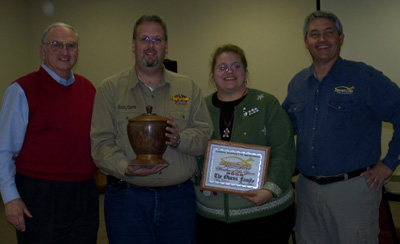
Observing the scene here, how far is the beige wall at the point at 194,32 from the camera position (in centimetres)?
604

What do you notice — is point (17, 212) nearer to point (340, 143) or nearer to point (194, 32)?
point (340, 143)

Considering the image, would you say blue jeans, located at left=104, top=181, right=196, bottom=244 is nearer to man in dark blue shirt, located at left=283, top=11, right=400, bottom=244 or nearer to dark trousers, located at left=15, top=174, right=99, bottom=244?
dark trousers, located at left=15, top=174, right=99, bottom=244

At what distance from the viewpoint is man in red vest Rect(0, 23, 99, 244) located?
2.03 m

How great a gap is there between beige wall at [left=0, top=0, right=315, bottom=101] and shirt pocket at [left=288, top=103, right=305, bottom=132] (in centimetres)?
383

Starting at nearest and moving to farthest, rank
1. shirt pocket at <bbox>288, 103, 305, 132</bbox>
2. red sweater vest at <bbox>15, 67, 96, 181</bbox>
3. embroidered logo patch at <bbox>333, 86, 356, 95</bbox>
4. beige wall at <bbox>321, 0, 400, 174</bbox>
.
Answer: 1. red sweater vest at <bbox>15, 67, 96, 181</bbox>
2. embroidered logo patch at <bbox>333, 86, 356, 95</bbox>
3. shirt pocket at <bbox>288, 103, 305, 132</bbox>
4. beige wall at <bbox>321, 0, 400, 174</bbox>

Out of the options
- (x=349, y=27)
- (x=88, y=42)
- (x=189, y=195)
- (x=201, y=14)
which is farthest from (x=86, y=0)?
(x=189, y=195)

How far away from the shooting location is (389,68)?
464 centimetres

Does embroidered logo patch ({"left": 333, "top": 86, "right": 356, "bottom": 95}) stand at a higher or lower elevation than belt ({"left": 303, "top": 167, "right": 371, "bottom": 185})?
higher

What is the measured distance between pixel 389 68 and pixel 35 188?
14.7ft

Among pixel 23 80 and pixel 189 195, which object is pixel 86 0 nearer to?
pixel 23 80

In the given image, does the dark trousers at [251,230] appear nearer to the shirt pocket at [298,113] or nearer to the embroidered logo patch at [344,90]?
the shirt pocket at [298,113]

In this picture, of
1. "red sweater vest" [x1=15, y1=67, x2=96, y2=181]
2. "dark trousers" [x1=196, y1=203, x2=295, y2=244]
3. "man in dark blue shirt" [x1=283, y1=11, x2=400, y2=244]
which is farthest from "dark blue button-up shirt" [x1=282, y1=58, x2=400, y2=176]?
"red sweater vest" [x1=15, y1=67, x2=96, y2=181]

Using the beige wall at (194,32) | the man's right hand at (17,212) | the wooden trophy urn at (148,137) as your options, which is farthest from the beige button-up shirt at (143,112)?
the beige wall at (194,32)

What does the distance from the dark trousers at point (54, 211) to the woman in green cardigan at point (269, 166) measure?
0.74 meters
